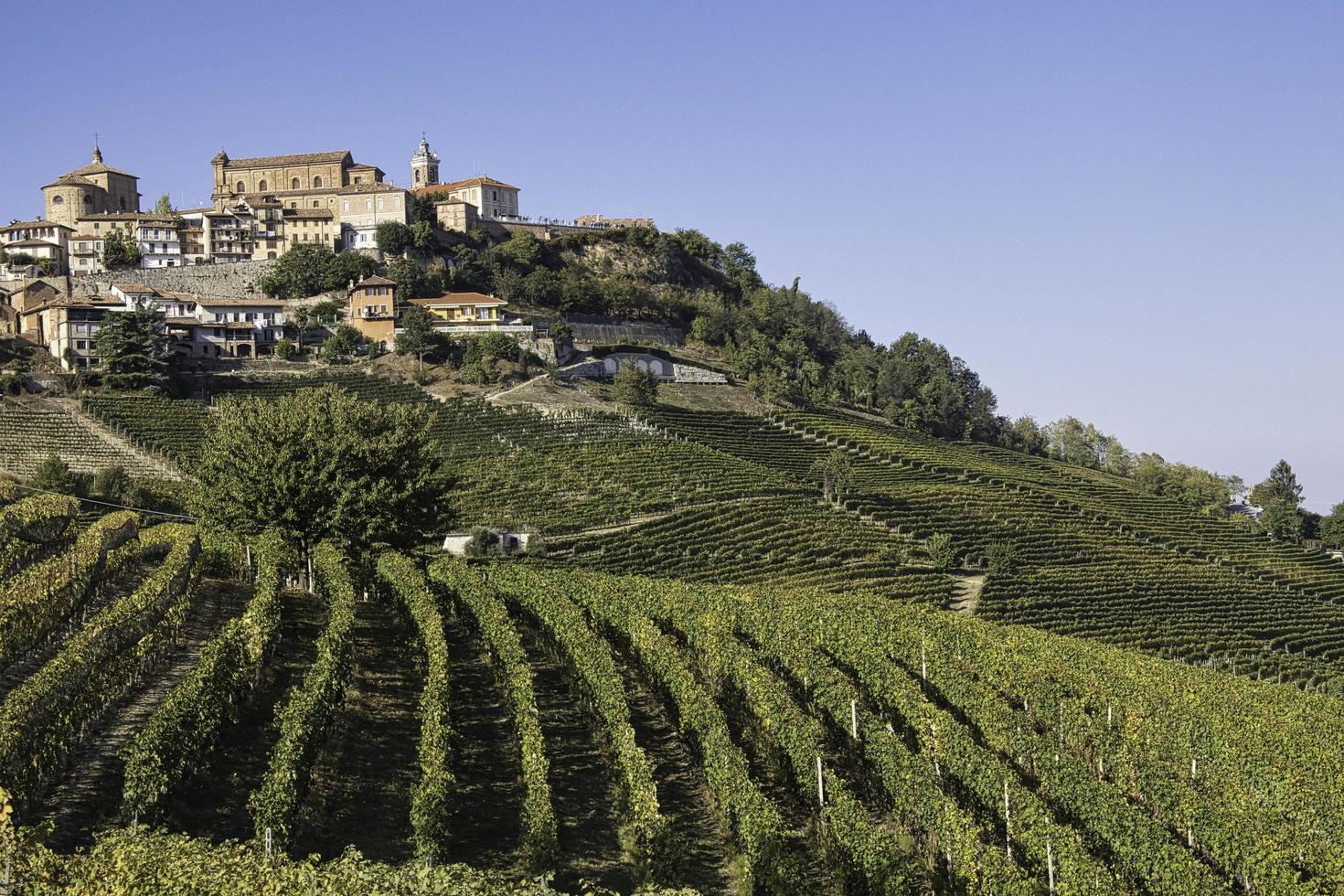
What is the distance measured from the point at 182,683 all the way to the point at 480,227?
78.8m

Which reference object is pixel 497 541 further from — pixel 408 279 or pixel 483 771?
pixel 408 279

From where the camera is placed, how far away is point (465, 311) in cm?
7738

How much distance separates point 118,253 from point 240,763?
234ft

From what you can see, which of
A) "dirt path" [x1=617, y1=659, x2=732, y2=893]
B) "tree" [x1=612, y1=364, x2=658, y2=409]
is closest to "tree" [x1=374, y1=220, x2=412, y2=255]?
"tree" [x1=612, y1=364, x2=658, y2=409]

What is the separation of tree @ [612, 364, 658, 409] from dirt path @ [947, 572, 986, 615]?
868 inches

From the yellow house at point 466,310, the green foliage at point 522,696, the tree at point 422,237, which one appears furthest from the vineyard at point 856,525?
the tree at point 422,237

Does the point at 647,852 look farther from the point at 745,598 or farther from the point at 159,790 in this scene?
the point at 745,598

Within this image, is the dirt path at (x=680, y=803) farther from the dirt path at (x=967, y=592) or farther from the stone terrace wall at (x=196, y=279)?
the stone terrace wall at (x=196, y=279)

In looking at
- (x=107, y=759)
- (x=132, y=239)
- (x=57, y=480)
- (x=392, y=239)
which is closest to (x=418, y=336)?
(x=392, y=239)

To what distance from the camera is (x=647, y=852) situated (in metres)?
15.8

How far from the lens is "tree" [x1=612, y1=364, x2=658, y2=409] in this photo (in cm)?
6772

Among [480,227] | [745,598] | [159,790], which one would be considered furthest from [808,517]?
[480,227]

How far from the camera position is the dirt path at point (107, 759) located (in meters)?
15.5

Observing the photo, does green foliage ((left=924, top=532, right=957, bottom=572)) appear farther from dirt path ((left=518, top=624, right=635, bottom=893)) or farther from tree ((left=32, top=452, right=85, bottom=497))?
tree ((left=32, top=452, right=85, bottom=497))
